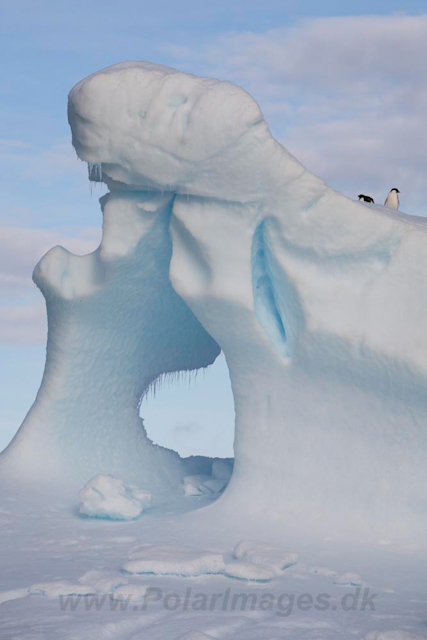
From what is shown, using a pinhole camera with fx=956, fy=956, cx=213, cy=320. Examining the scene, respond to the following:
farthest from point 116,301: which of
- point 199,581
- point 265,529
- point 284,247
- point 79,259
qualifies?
point 199,581

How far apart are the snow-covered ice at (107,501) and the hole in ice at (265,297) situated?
2.43 meters

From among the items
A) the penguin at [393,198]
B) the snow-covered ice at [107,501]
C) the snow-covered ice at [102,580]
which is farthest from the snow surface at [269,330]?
the penguin at [393,198]

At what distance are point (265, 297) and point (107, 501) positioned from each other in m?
2.83

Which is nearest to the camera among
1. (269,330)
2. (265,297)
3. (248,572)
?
(248,572)

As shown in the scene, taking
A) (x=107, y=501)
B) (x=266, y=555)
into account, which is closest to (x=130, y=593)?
(x=266, y=555)

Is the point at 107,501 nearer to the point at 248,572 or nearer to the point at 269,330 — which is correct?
the point at 269,330

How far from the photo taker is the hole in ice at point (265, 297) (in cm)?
1001

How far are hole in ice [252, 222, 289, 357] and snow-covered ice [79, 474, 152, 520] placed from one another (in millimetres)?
2432

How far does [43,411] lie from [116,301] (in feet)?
5.61

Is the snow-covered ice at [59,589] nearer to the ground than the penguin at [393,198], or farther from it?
nearer to the ground

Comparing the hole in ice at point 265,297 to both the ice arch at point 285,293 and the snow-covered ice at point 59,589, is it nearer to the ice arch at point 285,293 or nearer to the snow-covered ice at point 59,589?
the ice arch at point 285,293

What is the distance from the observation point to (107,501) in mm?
10500

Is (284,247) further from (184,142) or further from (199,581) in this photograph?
(199,581)

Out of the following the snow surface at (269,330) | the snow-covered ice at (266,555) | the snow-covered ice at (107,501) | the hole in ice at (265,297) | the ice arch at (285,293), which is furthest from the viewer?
the snow-covered ice at (107,501)
